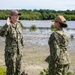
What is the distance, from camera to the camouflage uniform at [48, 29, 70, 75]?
9.16 meters

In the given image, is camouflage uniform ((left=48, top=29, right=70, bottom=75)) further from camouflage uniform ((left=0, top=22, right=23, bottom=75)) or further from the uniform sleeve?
the uniform sleeve

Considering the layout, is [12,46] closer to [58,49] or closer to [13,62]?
[13,62]

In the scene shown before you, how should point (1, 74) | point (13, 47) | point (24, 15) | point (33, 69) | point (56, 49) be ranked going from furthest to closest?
point (24, 15), point (33, 69), point (1, 74), point (13, 47), point (56, 49)

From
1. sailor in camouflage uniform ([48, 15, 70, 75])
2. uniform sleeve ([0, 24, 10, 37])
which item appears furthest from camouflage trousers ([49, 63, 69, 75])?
uniform sleeve ([0, 24, 10, 37])

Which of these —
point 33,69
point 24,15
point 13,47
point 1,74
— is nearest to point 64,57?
point 13,47

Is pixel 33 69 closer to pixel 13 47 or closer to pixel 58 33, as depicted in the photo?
pixel 13 47

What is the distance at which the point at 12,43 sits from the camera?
10328mm

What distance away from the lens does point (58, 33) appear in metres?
9.26

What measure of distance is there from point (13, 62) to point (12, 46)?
432mm

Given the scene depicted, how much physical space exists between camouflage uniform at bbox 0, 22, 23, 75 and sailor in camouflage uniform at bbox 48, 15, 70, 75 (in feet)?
4.58

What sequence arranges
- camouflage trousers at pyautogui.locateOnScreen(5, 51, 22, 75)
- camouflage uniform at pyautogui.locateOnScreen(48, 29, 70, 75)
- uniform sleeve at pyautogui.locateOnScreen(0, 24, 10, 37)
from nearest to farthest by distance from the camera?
1. camouflage uniform at pyautogui.locateOnScreen(48, 29, 70, 75)
2. uniform sleeve at pyautogui.locateOnScreen(0, 24, 10, 37)
3. camouflage trousers at pyautogui.locateOnScreen(5, 51, 22, 75)

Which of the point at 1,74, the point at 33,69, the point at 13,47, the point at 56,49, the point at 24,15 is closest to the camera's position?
the point at 56,49

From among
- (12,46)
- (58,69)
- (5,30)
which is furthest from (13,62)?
(58,69)

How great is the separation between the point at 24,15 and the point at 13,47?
13263 cm
